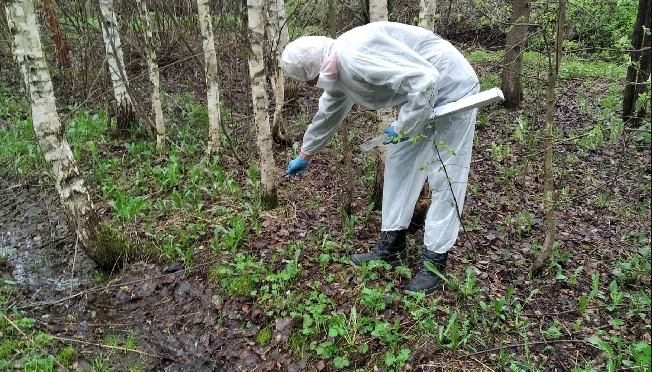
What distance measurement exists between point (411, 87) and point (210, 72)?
3.34 metres

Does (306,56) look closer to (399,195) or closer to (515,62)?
(399,195)

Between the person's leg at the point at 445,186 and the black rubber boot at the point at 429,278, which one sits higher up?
the person's leg at the point at 445,186

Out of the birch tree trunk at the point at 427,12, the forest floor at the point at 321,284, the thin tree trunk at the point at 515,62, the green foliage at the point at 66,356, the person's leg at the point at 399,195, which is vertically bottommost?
the green foliage at the point at 66,356

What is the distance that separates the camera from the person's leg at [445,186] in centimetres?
333

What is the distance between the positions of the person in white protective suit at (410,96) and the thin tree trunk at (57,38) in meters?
6.83

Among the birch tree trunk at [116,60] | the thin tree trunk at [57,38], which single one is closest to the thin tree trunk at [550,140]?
the birch tree trunk at [116,60]

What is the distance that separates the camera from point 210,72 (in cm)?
565

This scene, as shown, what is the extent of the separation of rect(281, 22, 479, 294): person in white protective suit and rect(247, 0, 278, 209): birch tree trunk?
35.2 inches

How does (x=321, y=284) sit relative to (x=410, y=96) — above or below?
below

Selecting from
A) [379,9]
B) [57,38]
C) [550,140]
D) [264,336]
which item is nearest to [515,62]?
[379,9]

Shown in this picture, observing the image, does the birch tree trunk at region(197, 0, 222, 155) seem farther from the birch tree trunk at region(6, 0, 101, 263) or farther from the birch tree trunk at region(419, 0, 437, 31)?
the birch tree trunk at region(419, 0, 437, 31)

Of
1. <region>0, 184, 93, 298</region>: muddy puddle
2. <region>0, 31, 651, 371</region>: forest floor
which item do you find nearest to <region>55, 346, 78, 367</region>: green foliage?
<region>0, 31, 651, 371</region>: forest floor

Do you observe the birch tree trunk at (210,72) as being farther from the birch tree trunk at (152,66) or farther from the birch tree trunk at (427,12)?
the birch tree trunk at (427,12)

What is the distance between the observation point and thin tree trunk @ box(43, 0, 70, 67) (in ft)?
26.5
